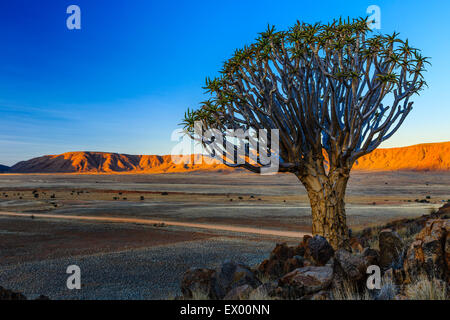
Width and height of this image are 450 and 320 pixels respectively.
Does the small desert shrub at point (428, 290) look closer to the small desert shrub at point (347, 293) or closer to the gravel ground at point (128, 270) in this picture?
the small desert shrub at point (347, 293)

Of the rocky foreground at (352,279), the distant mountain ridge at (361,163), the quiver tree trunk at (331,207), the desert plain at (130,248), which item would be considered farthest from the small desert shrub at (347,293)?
the distant mountain ridge at (361,163)

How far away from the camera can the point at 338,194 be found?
9.14 metres

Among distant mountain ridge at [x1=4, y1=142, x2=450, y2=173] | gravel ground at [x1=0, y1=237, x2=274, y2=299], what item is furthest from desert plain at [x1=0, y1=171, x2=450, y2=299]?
distant mountain ridge at [x1=4, y1=142, x2=450, y2=173]

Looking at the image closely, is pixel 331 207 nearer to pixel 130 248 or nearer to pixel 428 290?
pixel 428 290

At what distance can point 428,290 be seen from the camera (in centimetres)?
420

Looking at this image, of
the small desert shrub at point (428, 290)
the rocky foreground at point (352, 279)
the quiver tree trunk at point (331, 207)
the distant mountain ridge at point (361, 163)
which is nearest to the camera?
the small desert shrub at point (428, 290)

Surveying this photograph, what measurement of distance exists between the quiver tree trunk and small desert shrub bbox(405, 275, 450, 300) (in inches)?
178

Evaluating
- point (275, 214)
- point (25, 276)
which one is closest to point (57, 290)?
point (25, 276)

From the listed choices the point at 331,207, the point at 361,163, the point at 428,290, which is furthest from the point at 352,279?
the point at 361,163

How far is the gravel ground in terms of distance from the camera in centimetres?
695

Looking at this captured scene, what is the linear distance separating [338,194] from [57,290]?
7395 mm

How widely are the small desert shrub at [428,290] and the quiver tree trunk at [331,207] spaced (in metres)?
4.53

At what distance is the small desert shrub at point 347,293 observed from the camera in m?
4.72
